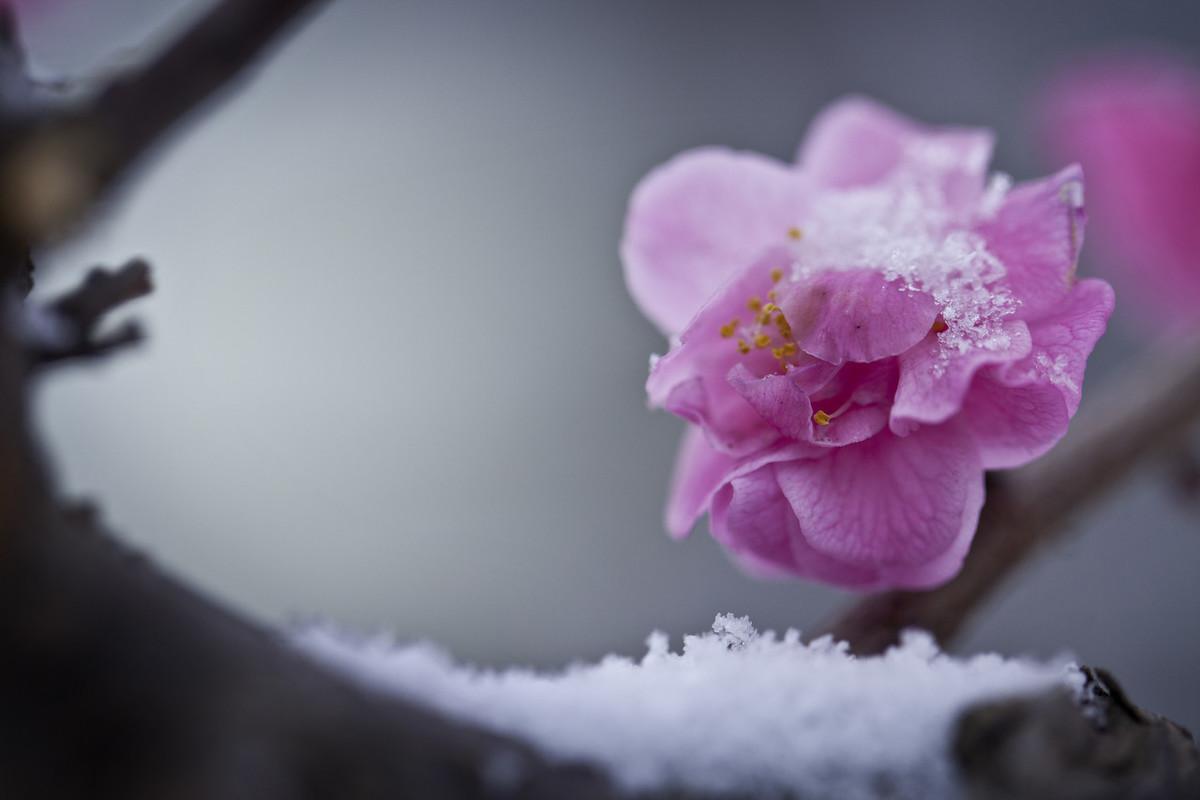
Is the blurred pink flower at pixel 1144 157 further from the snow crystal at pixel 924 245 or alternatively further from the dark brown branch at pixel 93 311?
the dark brown branch at pixel 93 311

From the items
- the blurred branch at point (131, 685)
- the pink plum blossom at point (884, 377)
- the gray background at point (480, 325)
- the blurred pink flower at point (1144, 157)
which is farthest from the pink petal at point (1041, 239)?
the gray background at point (480, 325)

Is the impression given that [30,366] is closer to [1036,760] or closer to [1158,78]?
[1036,760]

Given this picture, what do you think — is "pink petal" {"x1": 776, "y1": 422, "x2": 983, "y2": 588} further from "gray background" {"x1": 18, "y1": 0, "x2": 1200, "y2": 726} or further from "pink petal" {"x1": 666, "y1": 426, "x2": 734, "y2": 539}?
"gray background" {"x1": 18, "y1": 0, "x2": 1200, "y2": 726}

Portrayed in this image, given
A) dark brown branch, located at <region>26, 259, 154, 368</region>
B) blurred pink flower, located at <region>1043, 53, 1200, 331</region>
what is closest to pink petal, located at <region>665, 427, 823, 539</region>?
dark brown branch, located at <region>26, 259, 154, 368</region>

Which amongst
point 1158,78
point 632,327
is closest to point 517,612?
point 632,327

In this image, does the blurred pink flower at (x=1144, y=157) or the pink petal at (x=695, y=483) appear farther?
the blurred pink flower at (x=1144, y=157)
